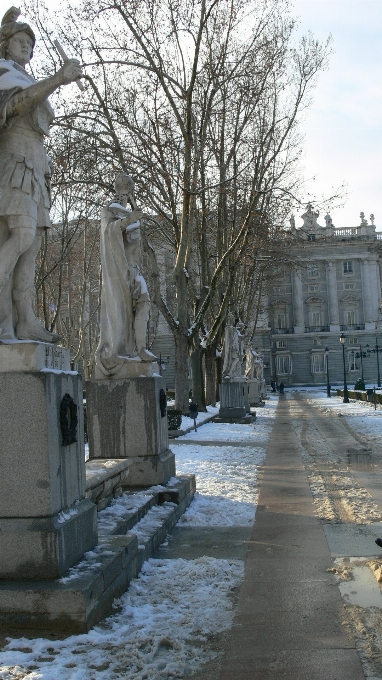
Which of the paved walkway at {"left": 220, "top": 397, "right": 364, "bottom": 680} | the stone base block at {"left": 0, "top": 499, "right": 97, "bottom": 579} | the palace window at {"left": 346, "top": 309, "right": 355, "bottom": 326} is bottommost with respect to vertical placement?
the paved walkway at {"left": 220, "top": 397, "right": 364, "bottom": 680}

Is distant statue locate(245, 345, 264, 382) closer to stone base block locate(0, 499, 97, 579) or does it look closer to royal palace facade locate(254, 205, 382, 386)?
royal palace facade locate(254, 205, 382, 386)

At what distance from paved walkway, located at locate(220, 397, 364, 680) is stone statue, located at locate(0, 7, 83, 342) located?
7.69 feet

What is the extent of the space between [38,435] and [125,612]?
1313mm

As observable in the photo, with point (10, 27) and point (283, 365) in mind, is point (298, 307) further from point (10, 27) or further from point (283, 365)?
point (10, 27)

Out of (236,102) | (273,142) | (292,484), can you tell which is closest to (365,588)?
(292,484)

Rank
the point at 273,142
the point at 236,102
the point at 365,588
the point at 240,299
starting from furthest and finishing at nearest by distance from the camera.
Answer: the point at 240,299 → the point at 273,142 → the point at 236,102 → the point at 365,588

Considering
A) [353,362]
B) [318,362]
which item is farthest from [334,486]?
[318,362]

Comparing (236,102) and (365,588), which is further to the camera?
(236,102)

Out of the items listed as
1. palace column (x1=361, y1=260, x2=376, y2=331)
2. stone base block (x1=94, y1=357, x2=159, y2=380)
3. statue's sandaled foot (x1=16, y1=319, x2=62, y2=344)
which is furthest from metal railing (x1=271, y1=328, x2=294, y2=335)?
statue's sandaled foot (x1=16, y1=319, x2=62, y2=344)

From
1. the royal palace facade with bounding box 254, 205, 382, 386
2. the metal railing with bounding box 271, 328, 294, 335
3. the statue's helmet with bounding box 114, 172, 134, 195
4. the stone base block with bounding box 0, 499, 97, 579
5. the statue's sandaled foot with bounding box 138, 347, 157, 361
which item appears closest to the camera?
the stone base block with bounding box 0, 499, 97, 579

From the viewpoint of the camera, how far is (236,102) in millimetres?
23781

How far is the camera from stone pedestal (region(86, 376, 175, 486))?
816 cm

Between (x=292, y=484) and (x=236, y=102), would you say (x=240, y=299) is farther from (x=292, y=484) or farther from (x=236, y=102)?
(x=292, y=484)

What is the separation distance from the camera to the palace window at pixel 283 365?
90.2 meters
